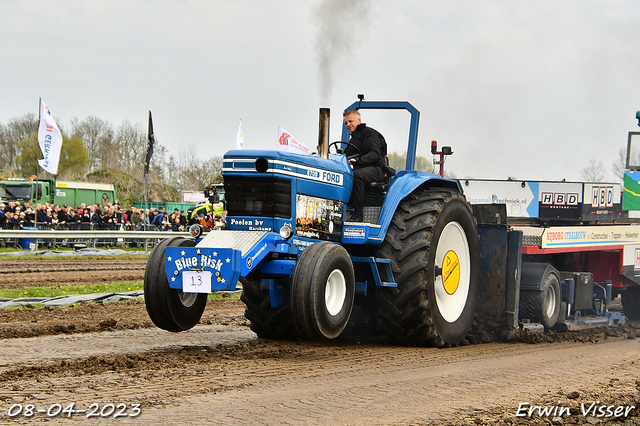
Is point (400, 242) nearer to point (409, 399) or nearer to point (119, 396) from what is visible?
point (409, 399)

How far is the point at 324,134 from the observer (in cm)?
817

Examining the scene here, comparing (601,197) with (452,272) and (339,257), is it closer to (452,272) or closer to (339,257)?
(452,272)

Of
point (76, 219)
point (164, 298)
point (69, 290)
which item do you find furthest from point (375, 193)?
point (76, 219)

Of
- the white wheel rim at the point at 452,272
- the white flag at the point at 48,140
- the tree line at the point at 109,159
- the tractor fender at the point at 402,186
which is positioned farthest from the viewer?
the tree line at the point at 109,159

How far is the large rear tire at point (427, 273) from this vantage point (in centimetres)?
710

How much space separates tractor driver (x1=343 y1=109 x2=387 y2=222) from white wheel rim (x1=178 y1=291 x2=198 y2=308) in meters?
1.83

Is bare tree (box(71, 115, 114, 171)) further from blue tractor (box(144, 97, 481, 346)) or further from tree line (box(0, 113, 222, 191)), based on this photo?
blue tractor (box(144, 97, 481, 346))

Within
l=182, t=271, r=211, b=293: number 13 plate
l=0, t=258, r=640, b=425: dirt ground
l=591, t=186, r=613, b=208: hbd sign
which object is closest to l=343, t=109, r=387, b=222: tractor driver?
l=0, t=258, r=640, b=425: dirt ground

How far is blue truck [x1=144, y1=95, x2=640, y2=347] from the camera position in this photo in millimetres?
6199

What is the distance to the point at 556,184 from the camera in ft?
52.2

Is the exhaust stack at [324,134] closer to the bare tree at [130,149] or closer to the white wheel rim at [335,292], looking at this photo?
the white wheel rim at [335,292]

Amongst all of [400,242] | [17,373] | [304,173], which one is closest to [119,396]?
[17,373]

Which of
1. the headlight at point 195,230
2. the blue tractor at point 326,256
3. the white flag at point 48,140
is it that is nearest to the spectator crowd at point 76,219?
the white flag at point 48,140

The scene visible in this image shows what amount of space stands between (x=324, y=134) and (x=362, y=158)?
68 centimetres
